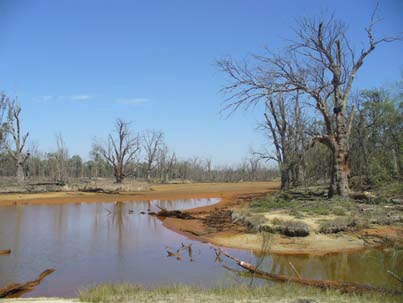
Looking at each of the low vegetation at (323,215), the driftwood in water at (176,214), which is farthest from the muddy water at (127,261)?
the driftwood in water at (176,214)

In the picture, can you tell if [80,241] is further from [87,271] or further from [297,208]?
[297,208]

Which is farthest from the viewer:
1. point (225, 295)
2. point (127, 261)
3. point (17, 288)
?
point (127, 261)

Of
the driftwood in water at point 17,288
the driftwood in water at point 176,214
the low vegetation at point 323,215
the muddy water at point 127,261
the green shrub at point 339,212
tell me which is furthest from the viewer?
the driftwood in water at point 176,214

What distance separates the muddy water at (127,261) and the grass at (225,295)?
A: 1.59 metres

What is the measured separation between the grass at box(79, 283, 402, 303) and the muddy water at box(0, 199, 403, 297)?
1586 mm

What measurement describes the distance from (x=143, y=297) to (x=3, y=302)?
2602 mm

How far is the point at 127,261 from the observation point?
1117 centimetres

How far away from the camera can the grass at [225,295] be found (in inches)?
252

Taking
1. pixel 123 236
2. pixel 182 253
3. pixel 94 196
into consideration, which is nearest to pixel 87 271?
pixel 182 253

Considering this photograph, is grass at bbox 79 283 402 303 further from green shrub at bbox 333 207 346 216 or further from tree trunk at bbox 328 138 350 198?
tree trunk at bbox 328 138 350 198

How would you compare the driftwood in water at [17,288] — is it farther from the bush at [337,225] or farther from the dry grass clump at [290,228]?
the bush at [337,225]

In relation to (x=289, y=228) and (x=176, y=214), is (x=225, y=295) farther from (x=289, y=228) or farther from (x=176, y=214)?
(x=176, y=214)

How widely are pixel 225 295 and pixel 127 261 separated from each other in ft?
17.1

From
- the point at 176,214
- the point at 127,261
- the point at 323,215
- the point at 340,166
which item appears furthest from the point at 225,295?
the point at 176,214
